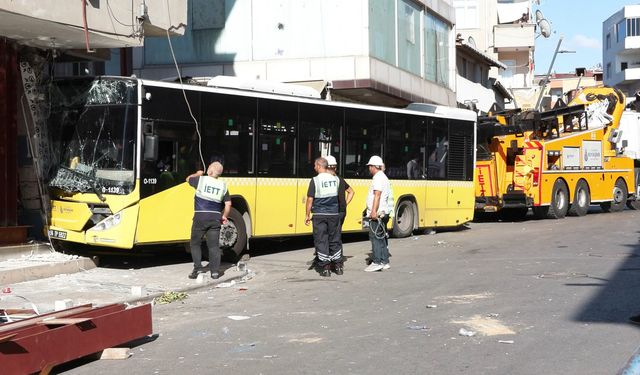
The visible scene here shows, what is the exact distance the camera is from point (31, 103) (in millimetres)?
12648

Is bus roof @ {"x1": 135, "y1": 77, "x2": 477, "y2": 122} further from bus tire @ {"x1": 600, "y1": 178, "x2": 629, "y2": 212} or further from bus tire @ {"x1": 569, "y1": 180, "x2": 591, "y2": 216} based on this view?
bus tire @ {"x1": 600, "y1": 178, "x2": 629, "y2": 212}

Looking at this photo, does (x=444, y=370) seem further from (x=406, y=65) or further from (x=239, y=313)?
(x=406, y=65)

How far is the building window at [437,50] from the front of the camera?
29.8m

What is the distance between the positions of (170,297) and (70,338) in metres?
3.90

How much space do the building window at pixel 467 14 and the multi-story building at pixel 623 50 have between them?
26188 millimetres

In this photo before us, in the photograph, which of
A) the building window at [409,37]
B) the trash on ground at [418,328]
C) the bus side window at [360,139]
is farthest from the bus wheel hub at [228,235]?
the building window at [409,37]

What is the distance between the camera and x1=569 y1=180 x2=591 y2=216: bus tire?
2581cm

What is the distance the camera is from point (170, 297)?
10164mm

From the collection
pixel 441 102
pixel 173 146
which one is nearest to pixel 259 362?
pixel 173 146

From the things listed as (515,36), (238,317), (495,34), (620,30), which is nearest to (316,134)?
(238,317)

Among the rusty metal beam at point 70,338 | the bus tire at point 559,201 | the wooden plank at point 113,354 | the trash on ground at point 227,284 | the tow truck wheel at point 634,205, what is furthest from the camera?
the tow truck wheel at point 634,205

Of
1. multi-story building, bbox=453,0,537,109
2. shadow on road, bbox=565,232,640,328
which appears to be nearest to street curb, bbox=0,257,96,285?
shadow on road, bbox=565,232,640,328

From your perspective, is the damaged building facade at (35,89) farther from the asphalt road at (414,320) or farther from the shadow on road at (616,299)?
the shadow on road at (616,299)

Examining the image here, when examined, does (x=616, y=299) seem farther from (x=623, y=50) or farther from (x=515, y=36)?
(x=623, y=50)
